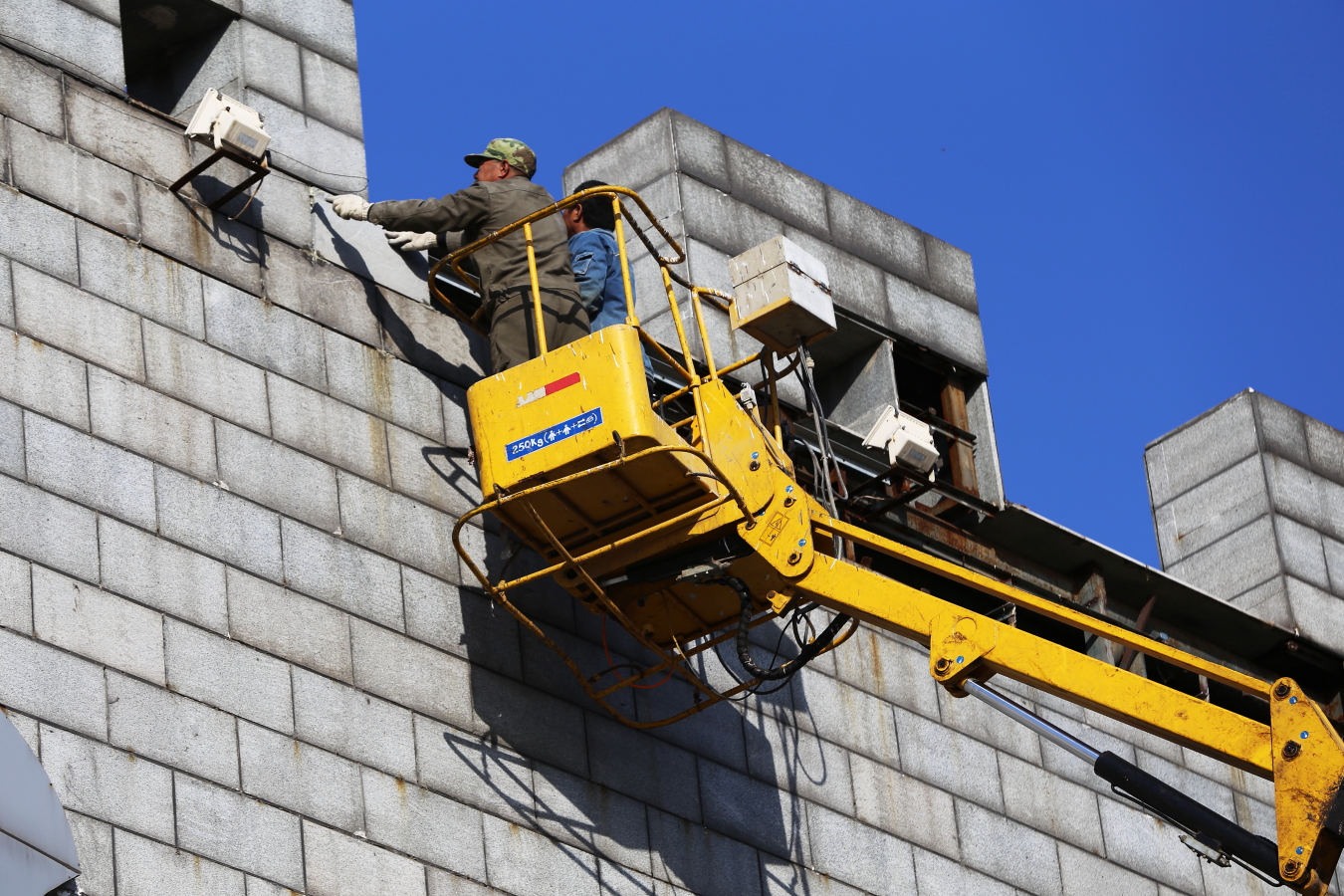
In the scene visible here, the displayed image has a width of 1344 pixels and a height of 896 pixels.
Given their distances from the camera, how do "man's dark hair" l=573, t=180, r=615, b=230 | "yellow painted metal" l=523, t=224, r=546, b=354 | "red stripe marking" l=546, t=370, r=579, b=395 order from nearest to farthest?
"red stripe marking" l=546, t=370, r=579, b=395 < "yellow painted metal" l=523, t=224, r=546, b=354 < "man's dark hair" l=573, t=180, r=615, b=230

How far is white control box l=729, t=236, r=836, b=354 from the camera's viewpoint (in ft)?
37.8

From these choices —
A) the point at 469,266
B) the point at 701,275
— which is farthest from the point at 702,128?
the point at 469,266

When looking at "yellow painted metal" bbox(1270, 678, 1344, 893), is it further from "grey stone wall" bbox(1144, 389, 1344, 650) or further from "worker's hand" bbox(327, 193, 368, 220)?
"grey stone wall" bbox(1144, 389, 1344, 650)

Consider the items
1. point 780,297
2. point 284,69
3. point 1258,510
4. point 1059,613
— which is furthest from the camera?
point 1258,510

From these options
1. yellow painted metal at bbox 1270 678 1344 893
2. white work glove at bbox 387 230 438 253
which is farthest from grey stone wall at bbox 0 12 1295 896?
yellow painted metal at bbox 1270 678 1344 893

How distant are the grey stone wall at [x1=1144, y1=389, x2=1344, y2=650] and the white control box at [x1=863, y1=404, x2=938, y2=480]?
4.99 meters

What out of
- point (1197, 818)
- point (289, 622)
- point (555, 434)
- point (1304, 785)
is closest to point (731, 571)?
point (555, 434)

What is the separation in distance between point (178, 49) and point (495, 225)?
2288mm

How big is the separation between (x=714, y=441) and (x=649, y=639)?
110 centimetres

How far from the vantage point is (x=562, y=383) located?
10422 mm

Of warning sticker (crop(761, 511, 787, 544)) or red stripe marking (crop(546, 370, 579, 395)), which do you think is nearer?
red stripe marking (crop(546, 370, 579, 395))

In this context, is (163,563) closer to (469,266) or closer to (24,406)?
(24,406)

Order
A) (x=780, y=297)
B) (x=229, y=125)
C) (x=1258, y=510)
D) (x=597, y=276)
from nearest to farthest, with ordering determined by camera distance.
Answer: (x=229, y=125) < (x=780, y=297) < (x=597, y=276) < (x=1258, y=510)

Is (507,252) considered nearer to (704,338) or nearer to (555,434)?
(704,338)
